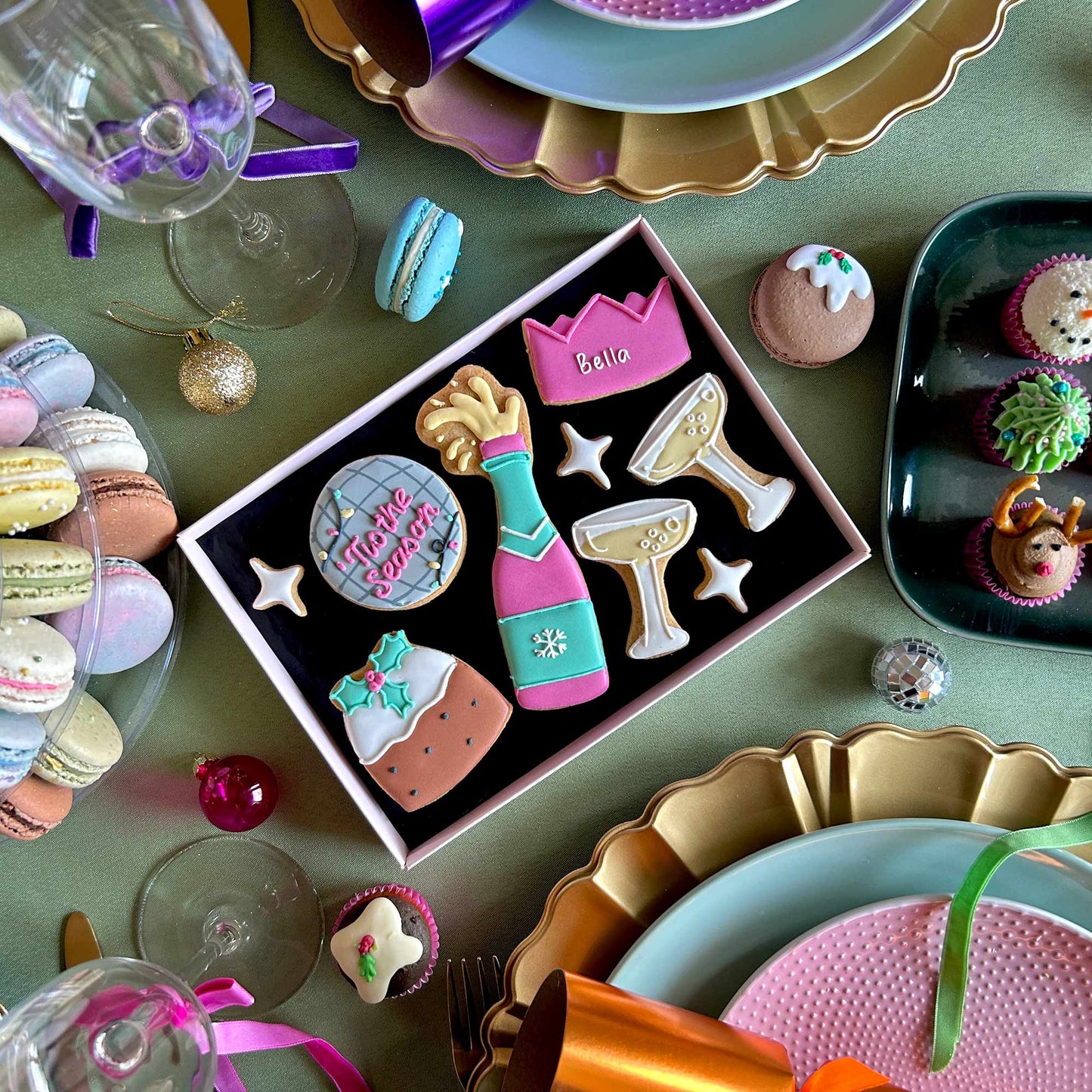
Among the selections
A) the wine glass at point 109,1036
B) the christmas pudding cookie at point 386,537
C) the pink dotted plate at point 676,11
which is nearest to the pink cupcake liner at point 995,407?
the pink dotted plate at point 676,11

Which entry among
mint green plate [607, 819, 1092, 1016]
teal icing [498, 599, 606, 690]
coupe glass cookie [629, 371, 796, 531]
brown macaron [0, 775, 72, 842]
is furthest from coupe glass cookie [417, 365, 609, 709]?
brown macaron [0, 775, 72, 842]

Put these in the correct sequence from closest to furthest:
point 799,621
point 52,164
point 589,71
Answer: point 52,164 → point 589,71 → point 799,621

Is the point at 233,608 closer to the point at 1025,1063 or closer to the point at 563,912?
→ the point at 563,912

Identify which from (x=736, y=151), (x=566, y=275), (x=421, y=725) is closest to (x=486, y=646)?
(x=421, y=725)

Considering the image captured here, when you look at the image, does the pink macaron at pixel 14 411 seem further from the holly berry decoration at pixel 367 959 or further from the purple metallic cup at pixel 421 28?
the holly berry decoration at pixel 367 959

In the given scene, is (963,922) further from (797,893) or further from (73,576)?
(73,576)

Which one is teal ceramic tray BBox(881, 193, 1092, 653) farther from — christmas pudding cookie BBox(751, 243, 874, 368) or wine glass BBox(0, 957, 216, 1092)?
wine glass BBox(0, 957, 216, 1092)
